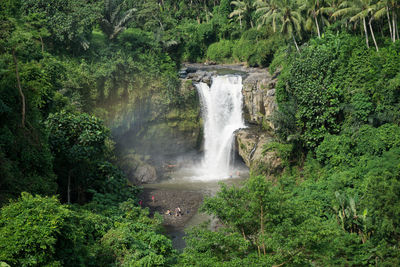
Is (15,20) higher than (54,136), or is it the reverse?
(15,20)

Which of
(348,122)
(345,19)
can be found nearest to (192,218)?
(348,122)

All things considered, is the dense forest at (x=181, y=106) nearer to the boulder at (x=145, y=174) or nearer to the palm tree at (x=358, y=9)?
the palm tree at (x=358, y=9)

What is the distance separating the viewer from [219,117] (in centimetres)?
3284

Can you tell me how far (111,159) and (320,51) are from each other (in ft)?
63.0

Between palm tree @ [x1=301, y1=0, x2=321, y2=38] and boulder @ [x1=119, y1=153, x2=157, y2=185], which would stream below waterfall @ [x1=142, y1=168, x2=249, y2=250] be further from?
palm tree @ [x1=301, y1=0, x2=321, y2=38]

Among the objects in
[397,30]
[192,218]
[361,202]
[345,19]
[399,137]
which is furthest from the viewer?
[345,19]

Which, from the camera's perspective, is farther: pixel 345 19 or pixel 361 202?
pixel 345 19

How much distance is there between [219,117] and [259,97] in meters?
4.67

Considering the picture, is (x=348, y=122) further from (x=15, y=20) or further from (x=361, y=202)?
(x=15, y=20)

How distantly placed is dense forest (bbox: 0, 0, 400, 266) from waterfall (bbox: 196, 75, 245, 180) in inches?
99.4

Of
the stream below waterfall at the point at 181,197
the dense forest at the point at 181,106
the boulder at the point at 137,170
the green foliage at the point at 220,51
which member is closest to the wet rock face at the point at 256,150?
the dense forest at the point at 181,106

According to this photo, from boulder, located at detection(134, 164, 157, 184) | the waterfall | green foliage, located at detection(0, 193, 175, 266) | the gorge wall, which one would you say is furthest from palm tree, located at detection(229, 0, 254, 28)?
green foliage, located at detection(0, 193, 175, 266)

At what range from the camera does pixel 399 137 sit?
19516 mm

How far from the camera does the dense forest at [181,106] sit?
436 inches
